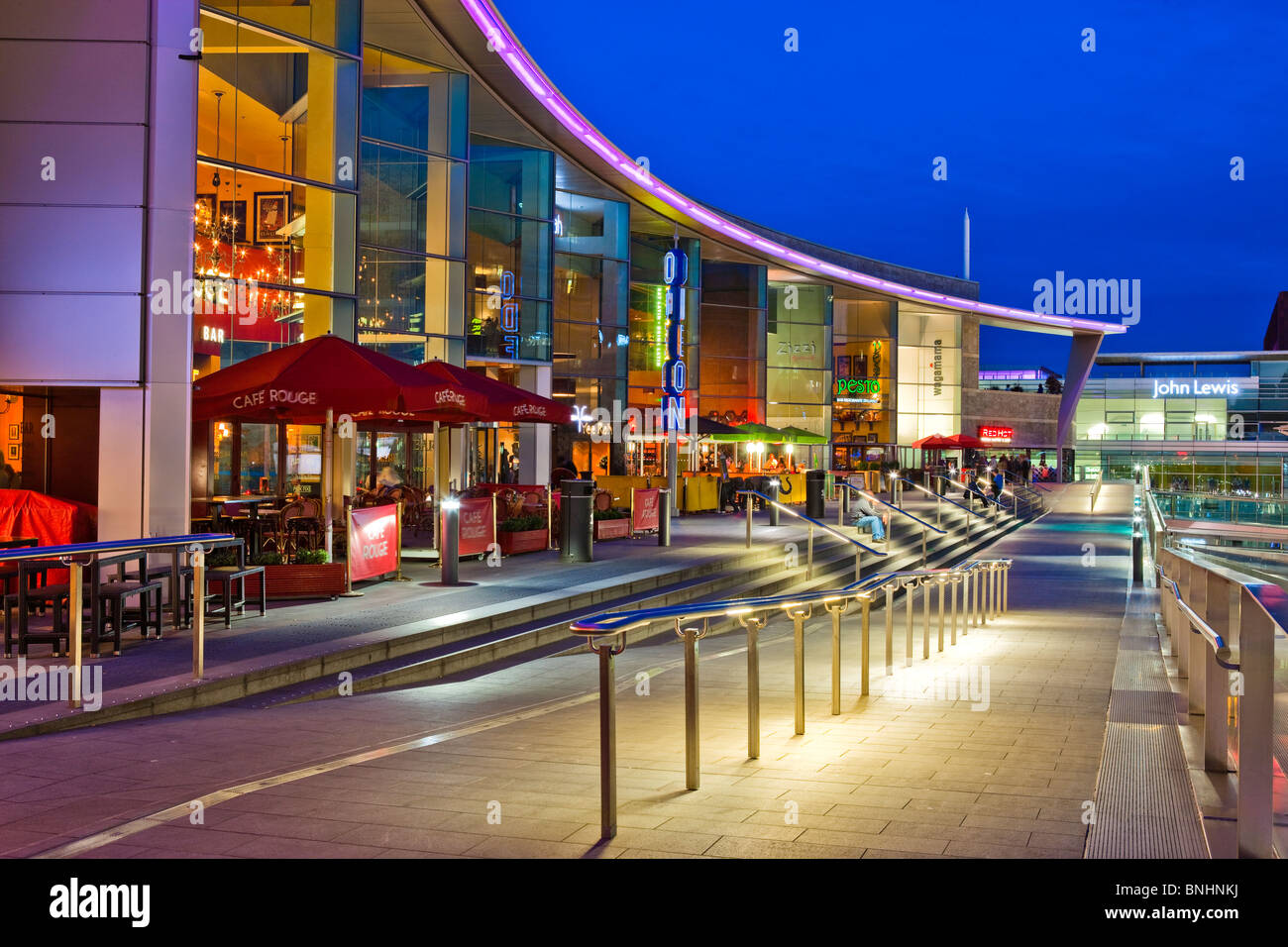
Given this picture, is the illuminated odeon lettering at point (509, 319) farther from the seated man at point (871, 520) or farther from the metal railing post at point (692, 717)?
the metal railing post at point (692, 717)

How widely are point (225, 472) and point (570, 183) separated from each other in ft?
55.9

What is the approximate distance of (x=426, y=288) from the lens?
24.8 metres

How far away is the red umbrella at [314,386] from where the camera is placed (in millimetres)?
12812

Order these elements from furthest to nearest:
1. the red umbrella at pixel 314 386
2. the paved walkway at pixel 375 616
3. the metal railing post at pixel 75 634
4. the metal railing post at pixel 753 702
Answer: the red umbrella at pixel 314 386 → the paved walkway at pixel 375 616 → the metal railing post at pixel 75 634 → the metal railing post at pixel 753 702

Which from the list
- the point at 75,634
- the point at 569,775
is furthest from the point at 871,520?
the point at 569,775

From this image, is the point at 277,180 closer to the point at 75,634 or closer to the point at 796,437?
the point at 75,634

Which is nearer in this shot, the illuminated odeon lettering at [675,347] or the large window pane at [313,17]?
the large window pane at [313,17]

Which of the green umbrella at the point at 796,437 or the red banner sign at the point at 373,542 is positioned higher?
the green umbrella at the point at 796,437

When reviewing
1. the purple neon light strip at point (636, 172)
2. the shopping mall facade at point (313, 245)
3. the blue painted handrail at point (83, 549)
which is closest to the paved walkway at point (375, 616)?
the blue painted handrail at point (83, 549)

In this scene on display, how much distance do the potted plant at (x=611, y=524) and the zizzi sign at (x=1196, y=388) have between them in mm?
60966

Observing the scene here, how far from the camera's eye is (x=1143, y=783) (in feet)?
19.2

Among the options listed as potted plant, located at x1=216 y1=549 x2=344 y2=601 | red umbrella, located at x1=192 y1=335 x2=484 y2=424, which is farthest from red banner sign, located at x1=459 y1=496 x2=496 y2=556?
potted plant, located at x1=216 y1=549 x2=344 y2=601

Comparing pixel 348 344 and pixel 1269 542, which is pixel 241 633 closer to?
pixel 348 344
